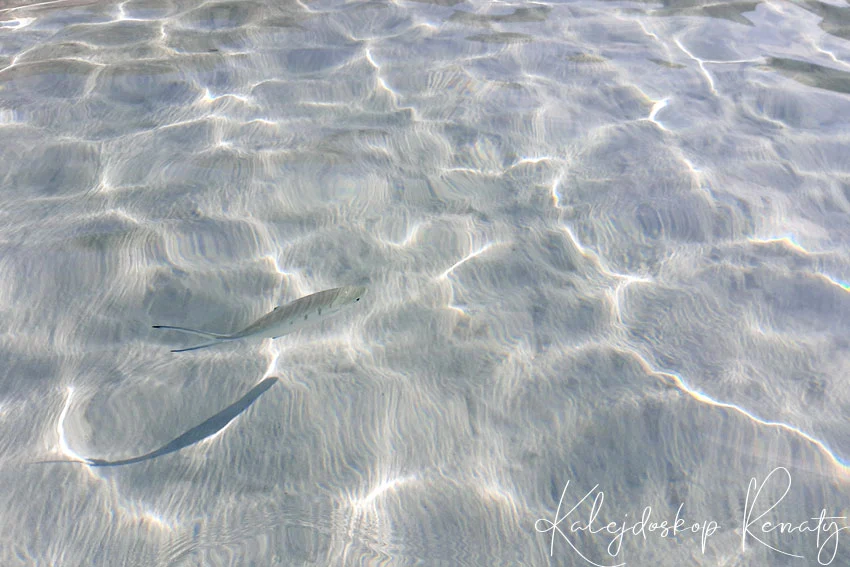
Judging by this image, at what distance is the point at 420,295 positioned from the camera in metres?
2.72

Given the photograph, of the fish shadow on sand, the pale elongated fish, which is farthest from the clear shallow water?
the pale elongated fish

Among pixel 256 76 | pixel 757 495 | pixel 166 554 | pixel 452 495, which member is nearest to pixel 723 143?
pixel 757 495

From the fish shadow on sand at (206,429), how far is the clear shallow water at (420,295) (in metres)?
0.03

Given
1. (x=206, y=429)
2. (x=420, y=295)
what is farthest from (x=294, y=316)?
(x=420, y=295)

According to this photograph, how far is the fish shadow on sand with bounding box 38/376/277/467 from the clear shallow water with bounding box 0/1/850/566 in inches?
1.2

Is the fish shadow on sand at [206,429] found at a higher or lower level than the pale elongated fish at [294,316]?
lower

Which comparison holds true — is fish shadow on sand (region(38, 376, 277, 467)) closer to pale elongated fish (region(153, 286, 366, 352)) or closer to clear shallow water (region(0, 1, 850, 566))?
clear shallow water (region(0, 1, 850, 566))

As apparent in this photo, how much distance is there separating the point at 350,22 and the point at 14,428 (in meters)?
4.15

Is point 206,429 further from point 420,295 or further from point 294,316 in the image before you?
point 420,295

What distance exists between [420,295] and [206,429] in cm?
110

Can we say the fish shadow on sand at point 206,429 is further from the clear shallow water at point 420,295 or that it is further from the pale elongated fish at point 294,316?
the pale elongated fish at point 294,316

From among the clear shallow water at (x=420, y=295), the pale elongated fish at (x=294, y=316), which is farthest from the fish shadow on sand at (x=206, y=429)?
the pale elongated fish at (x=294, y=316)

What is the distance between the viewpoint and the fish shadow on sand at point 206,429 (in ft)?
6.76

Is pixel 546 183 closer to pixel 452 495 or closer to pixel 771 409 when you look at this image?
pixel 771 409
